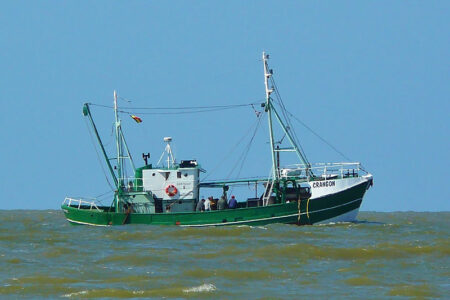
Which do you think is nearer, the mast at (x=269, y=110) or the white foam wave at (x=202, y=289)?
the white foam wave at (x=202, y=289)

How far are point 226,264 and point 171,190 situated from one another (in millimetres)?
18316

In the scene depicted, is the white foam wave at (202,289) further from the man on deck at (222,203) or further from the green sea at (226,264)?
the man on deck at (222,203)

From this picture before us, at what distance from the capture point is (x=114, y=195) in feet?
171

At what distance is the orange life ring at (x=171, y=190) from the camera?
50312mm

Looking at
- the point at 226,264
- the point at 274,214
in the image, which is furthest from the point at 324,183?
the point at 226,264

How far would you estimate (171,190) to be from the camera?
50312 mm

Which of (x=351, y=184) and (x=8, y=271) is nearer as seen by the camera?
(x=8, y=271)

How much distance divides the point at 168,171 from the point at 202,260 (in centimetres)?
1740

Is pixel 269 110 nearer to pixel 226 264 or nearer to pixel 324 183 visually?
pixel 324 183

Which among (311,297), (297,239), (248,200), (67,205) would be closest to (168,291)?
(311,297)

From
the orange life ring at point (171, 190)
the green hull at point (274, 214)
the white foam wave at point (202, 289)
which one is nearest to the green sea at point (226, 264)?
the white foam wave at point (202, 289)

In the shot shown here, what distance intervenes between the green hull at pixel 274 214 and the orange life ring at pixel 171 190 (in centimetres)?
172

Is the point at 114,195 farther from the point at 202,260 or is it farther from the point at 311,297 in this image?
the point at 311,297

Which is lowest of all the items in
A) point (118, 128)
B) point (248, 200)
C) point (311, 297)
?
point (311, 297)
